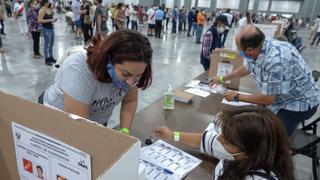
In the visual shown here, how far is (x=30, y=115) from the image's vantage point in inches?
29.2

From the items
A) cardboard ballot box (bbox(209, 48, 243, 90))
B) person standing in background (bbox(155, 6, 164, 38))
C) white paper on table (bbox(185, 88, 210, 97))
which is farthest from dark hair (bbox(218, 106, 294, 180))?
person standing in background (bbox(155, 6, 164, 38))

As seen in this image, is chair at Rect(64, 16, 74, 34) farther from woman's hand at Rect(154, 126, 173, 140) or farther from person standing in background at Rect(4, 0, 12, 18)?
woman's hand at Rect(154, 126, 173, 140)

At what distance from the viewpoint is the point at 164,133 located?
54.1 inches

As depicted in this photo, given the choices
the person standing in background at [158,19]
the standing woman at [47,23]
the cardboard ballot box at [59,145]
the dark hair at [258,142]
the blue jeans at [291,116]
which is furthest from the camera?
the person standing in background at [158,19]

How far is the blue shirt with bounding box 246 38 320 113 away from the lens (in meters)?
1.56

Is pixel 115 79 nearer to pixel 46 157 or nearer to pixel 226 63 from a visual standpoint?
pixel 46 157

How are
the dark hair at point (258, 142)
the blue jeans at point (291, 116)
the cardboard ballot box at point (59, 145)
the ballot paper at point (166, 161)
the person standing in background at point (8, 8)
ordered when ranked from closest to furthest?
the cardboard ballot box at point (59, 145) < the dark hair at point (258, 142) < the ballot paper at point (166, 161) < the blue jeans at point (291, 116) < the person standing in background at point (8, 8)

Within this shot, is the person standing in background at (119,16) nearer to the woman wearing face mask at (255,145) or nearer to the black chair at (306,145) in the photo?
the black chair at (306,145)

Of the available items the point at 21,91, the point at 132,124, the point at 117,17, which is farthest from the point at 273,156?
the point at 117,17

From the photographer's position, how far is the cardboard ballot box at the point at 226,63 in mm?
2295

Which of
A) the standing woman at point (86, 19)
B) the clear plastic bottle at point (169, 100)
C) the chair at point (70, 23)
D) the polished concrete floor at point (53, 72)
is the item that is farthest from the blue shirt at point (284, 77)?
the chair at point (70, 23)

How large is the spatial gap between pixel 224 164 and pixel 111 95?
58 cm

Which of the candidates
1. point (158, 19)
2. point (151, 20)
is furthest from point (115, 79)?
point (151, 20)

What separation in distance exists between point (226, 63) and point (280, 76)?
828mm
